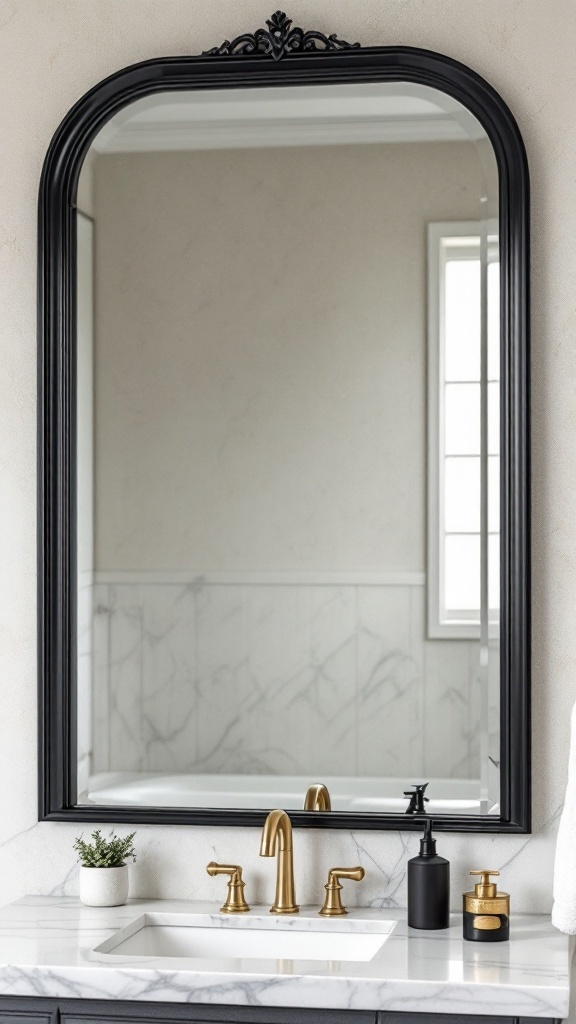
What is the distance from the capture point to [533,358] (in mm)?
1846

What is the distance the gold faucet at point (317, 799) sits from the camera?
1.86 m

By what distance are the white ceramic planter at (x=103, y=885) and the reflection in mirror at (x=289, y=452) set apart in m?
0.13

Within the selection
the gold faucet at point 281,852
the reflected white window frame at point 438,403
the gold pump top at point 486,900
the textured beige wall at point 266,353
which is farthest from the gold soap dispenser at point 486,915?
the textured beige wall at point 266,353

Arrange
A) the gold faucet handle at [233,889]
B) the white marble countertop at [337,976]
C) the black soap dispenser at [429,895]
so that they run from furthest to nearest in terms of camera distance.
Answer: the gold faucet handle at [233,889]
the black soap dispenser at [429,895]
the white marble countertop at [337,976]

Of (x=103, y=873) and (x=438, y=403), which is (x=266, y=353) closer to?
(x=438, y=403)

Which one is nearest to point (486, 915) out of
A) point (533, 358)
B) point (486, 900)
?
point (486, 900)

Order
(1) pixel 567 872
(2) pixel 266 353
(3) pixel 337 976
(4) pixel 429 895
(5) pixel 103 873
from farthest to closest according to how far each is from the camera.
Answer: (2) pixel 266 353
(5) pixel 103 873
(4) pixel 429 895
(1) pixel 567 872
(3) pixel 337 976

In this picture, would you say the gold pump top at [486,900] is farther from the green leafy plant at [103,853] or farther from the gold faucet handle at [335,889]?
the green leafy plant at [103,853]

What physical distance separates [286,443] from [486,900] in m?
0.77

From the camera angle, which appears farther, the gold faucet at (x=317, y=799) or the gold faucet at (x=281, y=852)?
the gold faucet at (x=317, y=799)

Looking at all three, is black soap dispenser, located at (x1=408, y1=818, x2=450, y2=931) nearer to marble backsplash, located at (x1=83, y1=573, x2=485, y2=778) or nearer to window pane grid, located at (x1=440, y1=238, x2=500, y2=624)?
marble backsplash, located at (x1=83, y1=573, x2=485, y2=778)

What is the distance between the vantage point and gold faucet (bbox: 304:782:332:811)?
6.09 ft

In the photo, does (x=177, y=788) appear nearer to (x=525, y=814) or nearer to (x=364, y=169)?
(x=525, y=814)

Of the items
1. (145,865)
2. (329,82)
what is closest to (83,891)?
(145,865)
